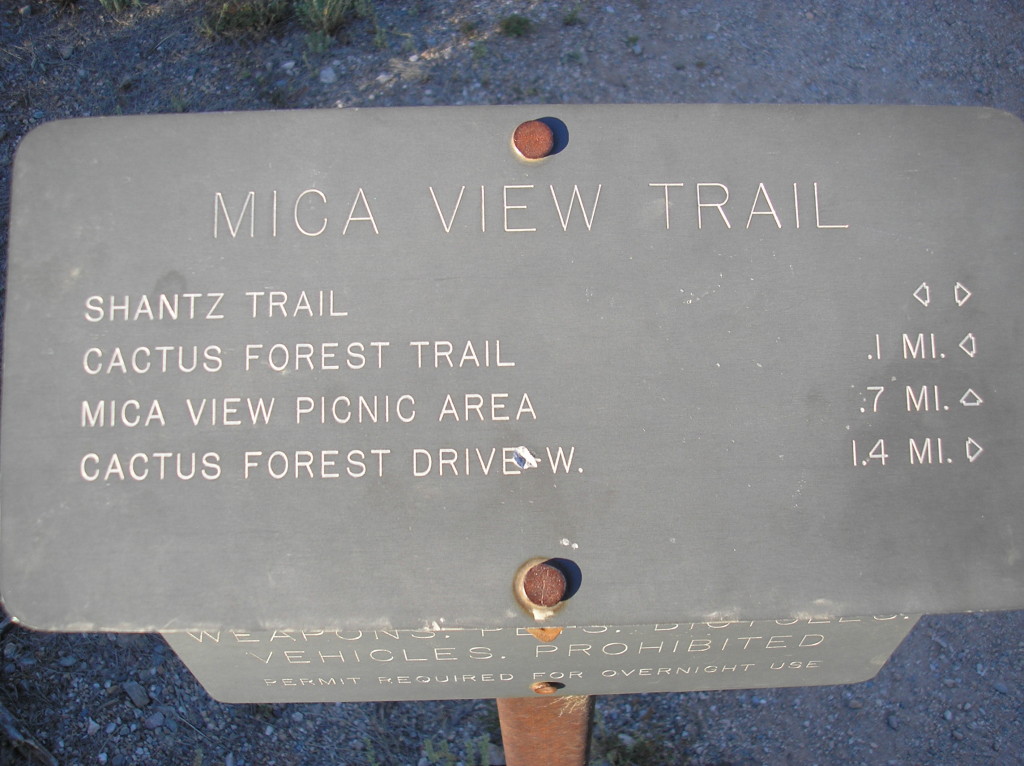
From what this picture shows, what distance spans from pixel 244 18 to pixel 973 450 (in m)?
3.10

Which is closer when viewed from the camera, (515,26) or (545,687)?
(545,687)

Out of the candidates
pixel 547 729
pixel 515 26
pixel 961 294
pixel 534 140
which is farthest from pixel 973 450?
pixel 515 26

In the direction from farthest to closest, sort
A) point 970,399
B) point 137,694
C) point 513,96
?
point 513,96
point 137,694
point 970,399

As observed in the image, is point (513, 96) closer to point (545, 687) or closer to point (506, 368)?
point (506, 368)

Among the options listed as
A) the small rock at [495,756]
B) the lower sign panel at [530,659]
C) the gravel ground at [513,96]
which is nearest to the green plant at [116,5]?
the gravel ground at [513,96]

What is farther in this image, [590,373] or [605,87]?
[605,87]

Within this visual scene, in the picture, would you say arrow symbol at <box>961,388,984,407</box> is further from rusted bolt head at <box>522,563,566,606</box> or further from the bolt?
the bolt

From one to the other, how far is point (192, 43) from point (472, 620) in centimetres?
287

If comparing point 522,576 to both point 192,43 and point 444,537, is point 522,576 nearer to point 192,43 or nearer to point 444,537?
point 444,537

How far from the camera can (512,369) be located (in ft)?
4.84

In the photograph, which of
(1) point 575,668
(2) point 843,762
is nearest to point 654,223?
(1) point 575,668

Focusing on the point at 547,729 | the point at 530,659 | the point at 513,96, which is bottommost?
the point at 547,729

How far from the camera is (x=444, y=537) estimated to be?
4.68ft

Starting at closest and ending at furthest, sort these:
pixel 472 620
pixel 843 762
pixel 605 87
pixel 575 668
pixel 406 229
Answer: pixel 472 620
pixel 406 229
pixel 575 668
pixel 843 762
pixel 605 87
